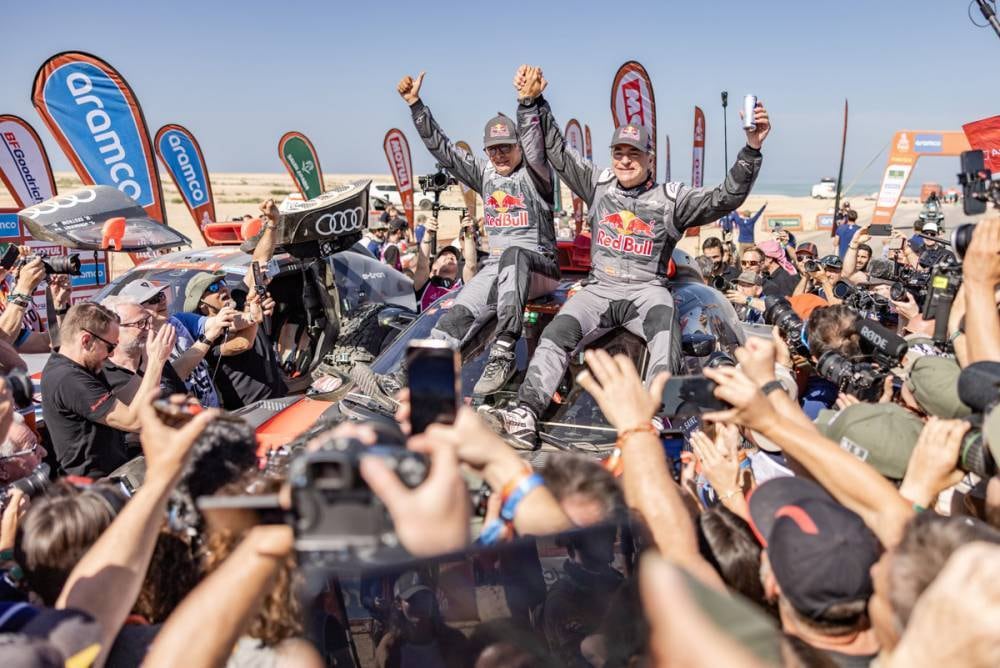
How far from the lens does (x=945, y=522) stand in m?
1.52

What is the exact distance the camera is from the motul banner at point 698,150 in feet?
51.8

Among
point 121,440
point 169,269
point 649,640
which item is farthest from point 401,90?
point 649,640

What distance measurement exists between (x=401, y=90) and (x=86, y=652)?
3935 millimetres

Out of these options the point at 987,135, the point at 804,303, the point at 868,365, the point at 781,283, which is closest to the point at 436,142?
the point at 804,303

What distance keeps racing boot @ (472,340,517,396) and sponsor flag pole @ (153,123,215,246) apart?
11565 mm

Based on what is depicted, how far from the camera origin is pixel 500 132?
450 centimetres

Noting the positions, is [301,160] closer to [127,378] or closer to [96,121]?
[96,121]

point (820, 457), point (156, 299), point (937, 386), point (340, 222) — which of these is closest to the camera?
point (820, 457)

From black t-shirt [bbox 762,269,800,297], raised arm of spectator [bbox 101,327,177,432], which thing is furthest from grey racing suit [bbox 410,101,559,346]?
black t-shirt [bbox 762,269,800,297]

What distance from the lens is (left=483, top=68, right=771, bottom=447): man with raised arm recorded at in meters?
3.65

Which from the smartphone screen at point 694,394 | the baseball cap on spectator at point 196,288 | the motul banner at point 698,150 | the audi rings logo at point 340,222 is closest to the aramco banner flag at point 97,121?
the baseball cap on spectator at point 196,288

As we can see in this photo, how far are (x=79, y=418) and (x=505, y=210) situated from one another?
2629mm

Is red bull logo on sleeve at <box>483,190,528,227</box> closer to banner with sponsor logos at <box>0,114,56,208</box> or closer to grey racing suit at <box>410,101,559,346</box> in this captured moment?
grey racing suit at <box>410,101,559,346</box>

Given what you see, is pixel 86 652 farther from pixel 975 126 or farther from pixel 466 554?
pixel 975 126
